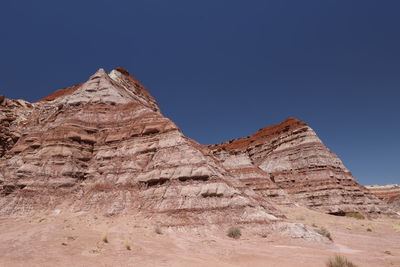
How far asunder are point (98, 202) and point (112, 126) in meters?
10.1

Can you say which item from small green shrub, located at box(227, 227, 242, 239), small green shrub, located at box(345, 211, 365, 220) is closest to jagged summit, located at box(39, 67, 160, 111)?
small green shrub, located at box(227, 227, 242, 239)

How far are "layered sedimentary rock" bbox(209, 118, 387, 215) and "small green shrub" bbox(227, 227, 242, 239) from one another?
25365mm

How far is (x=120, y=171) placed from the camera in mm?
25422

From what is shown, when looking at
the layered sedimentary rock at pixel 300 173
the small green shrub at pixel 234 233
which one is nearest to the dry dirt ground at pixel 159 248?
the small green shrub at pixel 234 233

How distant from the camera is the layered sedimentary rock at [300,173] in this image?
132 ft

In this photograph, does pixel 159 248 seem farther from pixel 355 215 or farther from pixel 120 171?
pixel 355 215

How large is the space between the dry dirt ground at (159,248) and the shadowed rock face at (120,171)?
7.04 feet

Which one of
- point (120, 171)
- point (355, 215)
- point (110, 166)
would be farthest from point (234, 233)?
point (355, 215)

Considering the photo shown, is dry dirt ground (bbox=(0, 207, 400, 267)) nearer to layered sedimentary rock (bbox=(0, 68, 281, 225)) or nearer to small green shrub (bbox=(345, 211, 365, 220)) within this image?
layered sedimentary rock (bbox=(0, 68, 281, 225))

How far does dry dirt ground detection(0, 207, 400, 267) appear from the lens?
36.9ft

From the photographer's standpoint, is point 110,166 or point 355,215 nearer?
point 110,166

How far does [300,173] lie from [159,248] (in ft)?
121

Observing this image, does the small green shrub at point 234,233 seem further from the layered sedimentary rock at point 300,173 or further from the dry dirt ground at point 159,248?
the layered sedimentary rock at point 300,173

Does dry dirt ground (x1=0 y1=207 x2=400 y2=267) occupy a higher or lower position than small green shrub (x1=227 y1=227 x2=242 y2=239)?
lower
